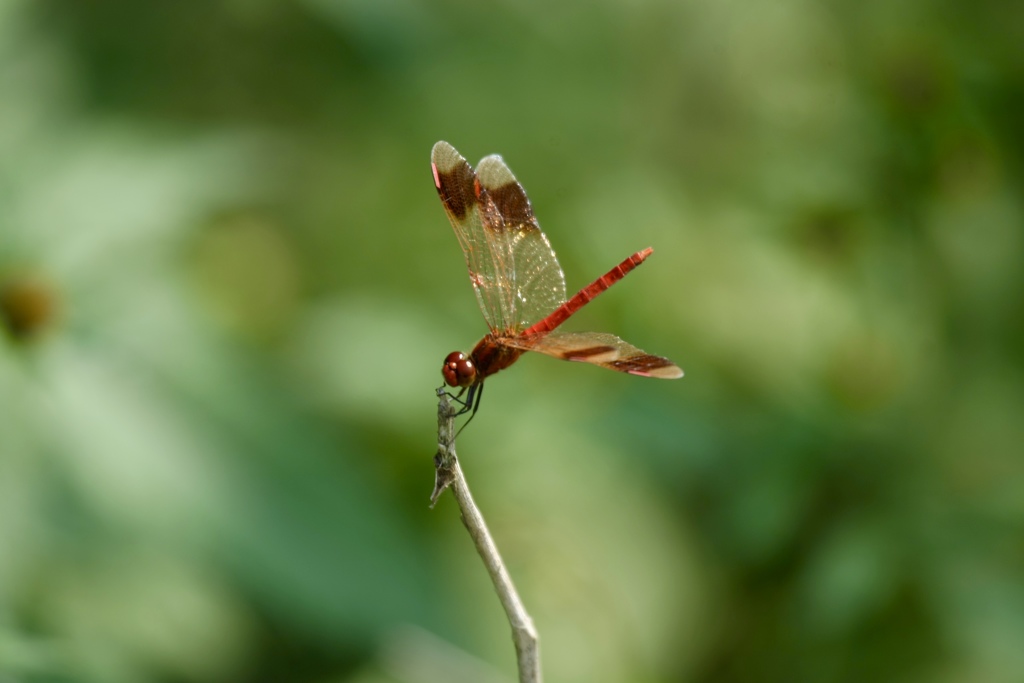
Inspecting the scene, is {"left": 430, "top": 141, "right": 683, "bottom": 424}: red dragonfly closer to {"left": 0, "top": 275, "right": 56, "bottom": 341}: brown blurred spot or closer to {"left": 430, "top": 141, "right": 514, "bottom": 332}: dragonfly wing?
{"left": 430, "top": 141, "right": 514, "bottom": 332}: dragonfly wing

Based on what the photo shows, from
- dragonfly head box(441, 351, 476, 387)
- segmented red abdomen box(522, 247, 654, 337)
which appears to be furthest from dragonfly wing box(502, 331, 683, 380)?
segmented red abdomen box(522, 247, 654, 337)

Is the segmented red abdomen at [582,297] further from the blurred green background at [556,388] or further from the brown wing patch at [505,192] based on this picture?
the blurred green background at [556,388]

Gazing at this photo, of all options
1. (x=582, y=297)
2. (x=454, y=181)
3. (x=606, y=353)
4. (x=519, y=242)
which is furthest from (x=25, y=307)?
(x=606, y=353)

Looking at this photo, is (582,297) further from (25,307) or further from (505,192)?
(25,307)

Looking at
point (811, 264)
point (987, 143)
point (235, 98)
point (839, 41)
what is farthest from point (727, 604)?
point (235, 98)

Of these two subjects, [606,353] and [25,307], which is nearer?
[606,353]

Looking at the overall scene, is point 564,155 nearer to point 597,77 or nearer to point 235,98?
point 597,77
